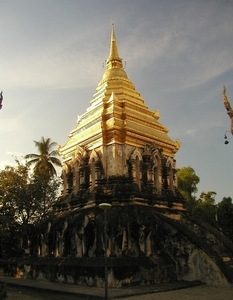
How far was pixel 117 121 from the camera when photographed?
22812mm

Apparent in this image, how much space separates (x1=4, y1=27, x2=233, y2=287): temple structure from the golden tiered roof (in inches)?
2.7

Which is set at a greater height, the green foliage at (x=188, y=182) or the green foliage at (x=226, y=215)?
the green foliage at (x=188, y=182)

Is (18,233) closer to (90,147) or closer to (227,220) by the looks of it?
(90,147)

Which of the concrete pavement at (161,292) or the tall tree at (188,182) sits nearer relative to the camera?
the concrete pavement at (161,292)

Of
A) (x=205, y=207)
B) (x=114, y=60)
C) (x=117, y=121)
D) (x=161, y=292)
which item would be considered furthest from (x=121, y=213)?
(x=205, y=207)

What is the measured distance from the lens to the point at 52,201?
2831 centimetres

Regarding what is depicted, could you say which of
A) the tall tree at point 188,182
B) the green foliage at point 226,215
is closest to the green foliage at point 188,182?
the tall tree at point 188,182

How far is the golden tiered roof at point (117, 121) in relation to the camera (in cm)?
2275

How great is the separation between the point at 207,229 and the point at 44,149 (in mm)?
21956

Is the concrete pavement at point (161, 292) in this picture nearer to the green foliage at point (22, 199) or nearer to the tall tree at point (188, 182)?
the green foliage at point (22, 199)

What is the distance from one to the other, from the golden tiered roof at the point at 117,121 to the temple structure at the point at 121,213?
0.23ft

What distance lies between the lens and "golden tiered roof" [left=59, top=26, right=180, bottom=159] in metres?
22.8

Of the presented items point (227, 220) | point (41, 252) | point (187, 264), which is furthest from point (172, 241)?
point (227, 220)

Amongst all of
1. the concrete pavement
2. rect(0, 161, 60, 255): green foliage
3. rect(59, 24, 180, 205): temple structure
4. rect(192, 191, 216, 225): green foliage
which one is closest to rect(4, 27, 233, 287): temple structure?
rect(59, 24, 180, 205): temple structure
